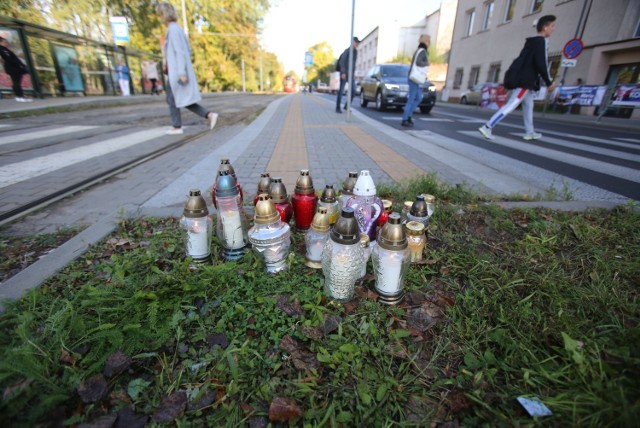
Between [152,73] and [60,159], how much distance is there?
75.4 feet

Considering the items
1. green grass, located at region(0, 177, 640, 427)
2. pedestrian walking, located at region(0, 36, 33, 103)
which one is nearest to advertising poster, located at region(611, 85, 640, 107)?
green grass, located at region(0, 177, 640, 427)

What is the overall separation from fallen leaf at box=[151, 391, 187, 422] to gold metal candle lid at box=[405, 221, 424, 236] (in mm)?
1392

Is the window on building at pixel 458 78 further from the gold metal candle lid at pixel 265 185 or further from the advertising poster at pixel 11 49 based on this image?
the gold metal candle lid at pixel 265 185

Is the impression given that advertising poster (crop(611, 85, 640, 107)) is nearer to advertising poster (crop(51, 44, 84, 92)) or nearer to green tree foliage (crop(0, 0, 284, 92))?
advertising poster (crop(51, 44, 84, 92))

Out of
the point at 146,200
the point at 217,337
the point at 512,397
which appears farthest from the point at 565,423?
the point at 146,200

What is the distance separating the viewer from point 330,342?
1.39m

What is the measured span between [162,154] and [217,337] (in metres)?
4.43

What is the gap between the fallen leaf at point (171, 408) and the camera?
3.58 feet

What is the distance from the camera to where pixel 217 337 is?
4.62 feet

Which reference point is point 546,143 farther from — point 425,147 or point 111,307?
point 111,307

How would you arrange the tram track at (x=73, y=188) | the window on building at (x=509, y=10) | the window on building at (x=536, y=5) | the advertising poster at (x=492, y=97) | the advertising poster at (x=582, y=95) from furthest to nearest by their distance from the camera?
1. the window on building at (x=509, y=10)
2. the window on building at (x=536, y=5)
3. the advertising poster at (x=492, y=97)
4. the advertising poster at (x=582, y=95)
5. the tram track at (x=73, y=188)

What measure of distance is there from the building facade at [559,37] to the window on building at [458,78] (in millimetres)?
126

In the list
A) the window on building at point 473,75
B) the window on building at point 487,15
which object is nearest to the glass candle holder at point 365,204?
the window on building at point 473,75

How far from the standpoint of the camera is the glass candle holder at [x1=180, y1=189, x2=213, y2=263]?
1.83m
